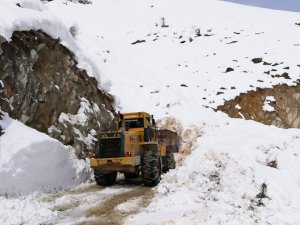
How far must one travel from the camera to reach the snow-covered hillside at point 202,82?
43.3ft

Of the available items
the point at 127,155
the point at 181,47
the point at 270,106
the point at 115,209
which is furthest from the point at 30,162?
the point at 181,47

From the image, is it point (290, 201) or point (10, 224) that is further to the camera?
point (290, 201)

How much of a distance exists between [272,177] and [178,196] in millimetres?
4311

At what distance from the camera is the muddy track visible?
36.4 ft

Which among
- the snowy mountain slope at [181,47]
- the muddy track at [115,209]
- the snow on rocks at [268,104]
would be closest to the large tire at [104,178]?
the muddy track at [115,209]

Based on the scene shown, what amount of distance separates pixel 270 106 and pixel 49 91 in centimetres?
1918

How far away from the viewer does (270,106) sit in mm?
31734

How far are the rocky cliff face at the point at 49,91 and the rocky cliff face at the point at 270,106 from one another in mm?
12919

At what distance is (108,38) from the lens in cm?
4784

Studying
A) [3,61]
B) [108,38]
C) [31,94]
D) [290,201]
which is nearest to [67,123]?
[31,94]

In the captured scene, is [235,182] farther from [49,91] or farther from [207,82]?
[207,82]

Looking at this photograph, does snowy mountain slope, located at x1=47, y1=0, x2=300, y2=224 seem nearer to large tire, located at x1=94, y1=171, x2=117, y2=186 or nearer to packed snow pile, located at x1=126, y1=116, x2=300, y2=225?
Result: packed snow pile, located at x1=126, y1=116, x2=300, y2=225

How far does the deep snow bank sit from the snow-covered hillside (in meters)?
1.10

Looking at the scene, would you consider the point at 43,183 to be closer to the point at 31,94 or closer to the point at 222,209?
the point at 31,94
